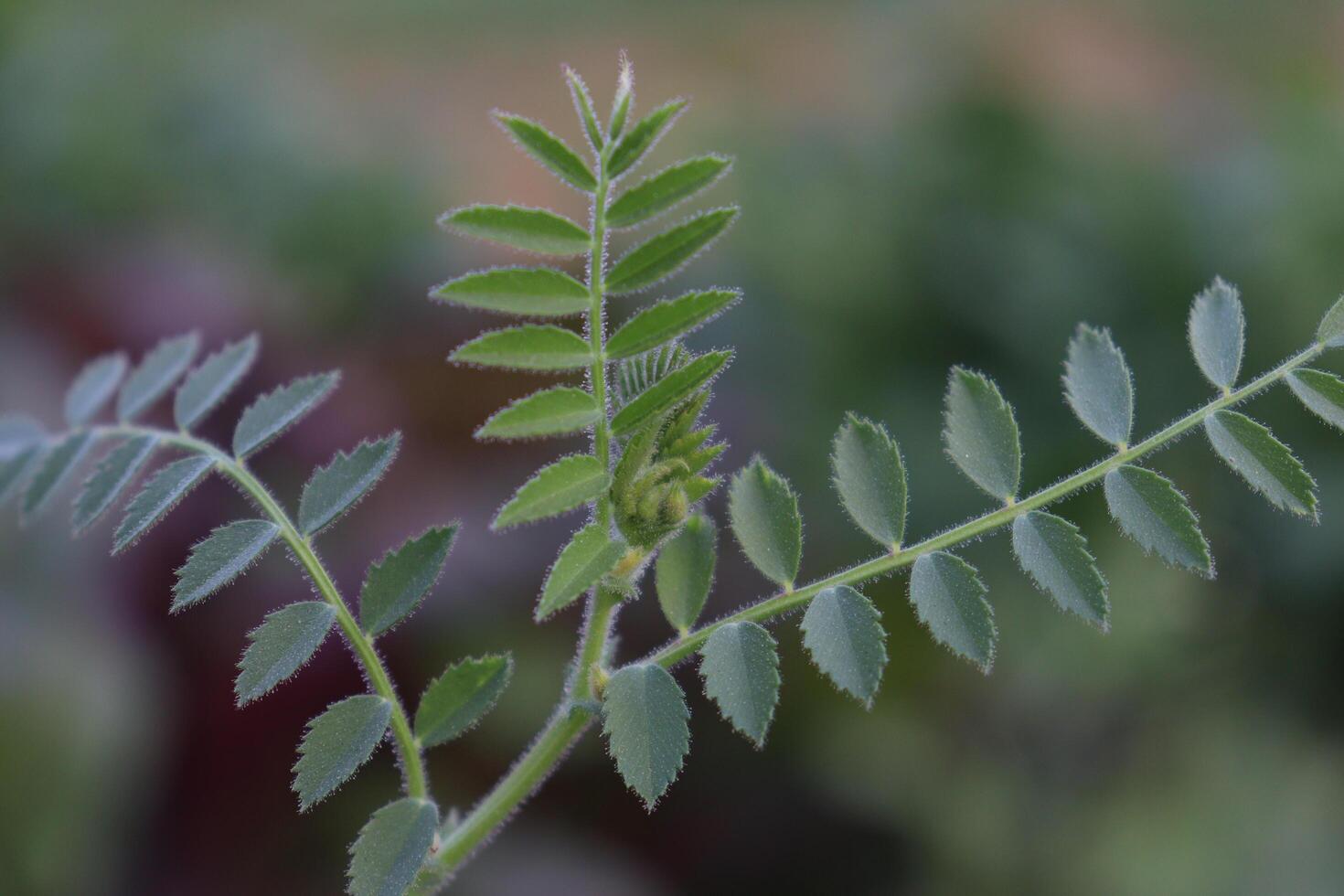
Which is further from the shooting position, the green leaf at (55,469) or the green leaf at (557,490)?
the green leaf at (55,469)

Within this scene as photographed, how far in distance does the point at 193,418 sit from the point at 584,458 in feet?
1.35

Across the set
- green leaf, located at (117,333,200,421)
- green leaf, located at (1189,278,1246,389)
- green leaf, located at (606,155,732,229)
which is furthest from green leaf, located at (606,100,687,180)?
green leaf, located at (117,333,200,421)

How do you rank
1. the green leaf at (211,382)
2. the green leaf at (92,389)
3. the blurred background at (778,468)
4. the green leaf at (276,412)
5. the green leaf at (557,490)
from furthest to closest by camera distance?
the blurred background at (778,468), the green leaf at (92,389), the green leaf at (211,382), the green leaf at (276,412), the green leaf at (557,490)

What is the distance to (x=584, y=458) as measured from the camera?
605 mm

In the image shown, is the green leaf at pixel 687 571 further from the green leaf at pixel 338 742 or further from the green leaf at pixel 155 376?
the green leaf at pixel 155 376

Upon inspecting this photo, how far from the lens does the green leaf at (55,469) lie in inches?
34.0

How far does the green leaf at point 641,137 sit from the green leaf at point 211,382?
1.19 ft

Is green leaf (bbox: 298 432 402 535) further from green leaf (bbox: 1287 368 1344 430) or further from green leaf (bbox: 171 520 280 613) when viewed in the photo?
green leaf (bbox: 1287 368 1344 430)

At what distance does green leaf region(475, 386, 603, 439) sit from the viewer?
0.60 meters

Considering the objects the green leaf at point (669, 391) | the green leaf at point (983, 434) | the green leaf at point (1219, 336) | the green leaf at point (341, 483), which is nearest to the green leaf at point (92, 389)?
the green leaf at point (341, 483)

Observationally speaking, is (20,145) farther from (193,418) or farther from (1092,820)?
(1092,820)

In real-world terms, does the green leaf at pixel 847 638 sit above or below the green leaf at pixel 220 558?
above

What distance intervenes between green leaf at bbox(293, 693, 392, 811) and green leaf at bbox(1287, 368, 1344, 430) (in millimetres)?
504

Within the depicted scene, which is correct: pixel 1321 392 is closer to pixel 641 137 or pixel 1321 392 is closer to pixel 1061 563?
pixel 1061 563
